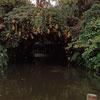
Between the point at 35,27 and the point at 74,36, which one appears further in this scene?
the point at 74,36

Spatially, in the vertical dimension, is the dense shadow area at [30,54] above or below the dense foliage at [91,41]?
below

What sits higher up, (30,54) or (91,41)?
(91,41)

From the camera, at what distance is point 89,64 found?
532 inches

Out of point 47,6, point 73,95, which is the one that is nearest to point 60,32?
point 47,6

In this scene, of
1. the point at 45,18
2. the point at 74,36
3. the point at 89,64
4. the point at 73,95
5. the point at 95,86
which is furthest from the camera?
the point at 74,36

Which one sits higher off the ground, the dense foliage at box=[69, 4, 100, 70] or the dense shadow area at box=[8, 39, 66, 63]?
the dense foliage at box=[69, 4, 100, 70]

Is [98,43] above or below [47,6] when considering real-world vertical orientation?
below

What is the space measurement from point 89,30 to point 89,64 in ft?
7.63

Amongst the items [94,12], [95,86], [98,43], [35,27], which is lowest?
[95,86]

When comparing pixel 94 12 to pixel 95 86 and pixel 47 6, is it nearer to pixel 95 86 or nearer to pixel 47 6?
pixel 47 6

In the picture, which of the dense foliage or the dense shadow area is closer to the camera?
the dense foliage

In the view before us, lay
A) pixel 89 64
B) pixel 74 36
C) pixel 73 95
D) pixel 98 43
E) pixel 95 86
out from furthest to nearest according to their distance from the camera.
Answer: pixel 74 36
pixel 89 64
pixel 98 43
pixel 95 86
pixel 73 95

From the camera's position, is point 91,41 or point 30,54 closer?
point 91,41

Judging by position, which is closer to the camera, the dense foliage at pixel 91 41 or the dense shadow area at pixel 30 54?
the dense foliage at pixel 91 41
